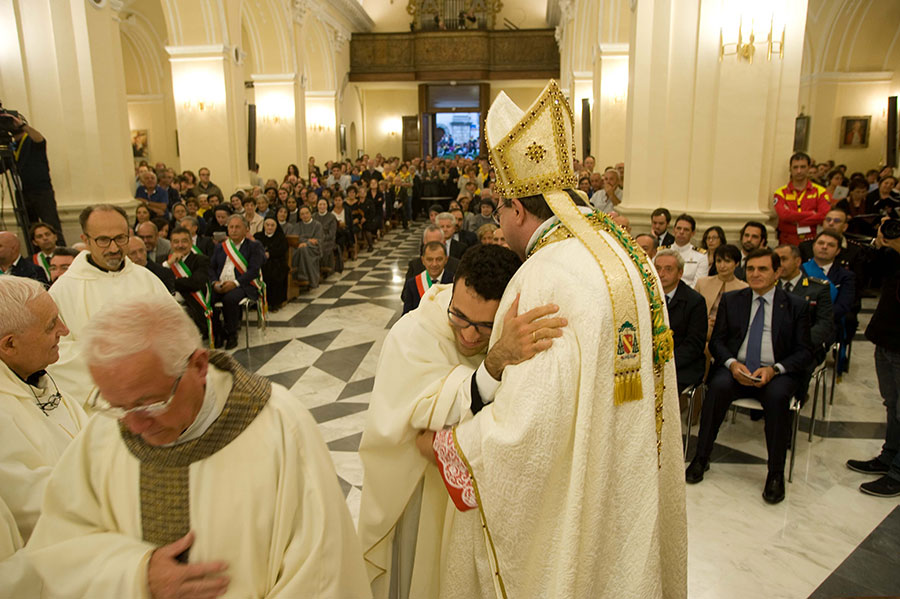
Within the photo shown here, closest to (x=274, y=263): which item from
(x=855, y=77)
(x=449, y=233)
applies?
(x=449, y=233)

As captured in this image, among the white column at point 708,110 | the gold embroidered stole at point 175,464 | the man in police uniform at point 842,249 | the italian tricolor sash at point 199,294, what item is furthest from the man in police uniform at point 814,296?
the italian tricolor sash at point 199,294

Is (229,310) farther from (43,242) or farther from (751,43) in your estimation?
(751,43)

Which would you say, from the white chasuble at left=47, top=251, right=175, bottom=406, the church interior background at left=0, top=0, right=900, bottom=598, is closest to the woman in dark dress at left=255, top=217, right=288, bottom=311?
the church interior background at left=0, top=0, right=900, bottom=598

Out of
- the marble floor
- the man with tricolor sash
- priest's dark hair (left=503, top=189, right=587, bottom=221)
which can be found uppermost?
priest's dark hair (left=503, top=189, right=587, bottom=221)

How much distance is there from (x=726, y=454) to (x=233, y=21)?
11.5m

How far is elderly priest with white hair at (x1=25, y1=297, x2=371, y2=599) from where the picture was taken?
1.33 m

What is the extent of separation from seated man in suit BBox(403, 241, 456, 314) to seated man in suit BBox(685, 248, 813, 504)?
1997 mm

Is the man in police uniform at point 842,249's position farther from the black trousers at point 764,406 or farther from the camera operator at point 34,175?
the camera operator at point 34,175

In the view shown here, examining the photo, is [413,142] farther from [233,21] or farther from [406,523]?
[406,523]

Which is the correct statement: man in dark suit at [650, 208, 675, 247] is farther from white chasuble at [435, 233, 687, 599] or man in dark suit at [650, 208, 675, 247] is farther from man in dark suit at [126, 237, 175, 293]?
white chasuble at [435, 233, 687, 599]

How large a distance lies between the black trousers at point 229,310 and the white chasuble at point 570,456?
5789mm

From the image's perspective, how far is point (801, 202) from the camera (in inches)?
240

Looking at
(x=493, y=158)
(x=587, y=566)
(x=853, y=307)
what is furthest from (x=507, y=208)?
(x=853, y=307)

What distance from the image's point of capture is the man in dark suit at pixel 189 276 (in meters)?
6.31
